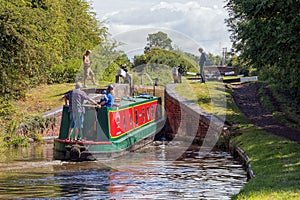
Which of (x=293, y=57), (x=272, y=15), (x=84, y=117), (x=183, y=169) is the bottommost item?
(x=183, y=169)

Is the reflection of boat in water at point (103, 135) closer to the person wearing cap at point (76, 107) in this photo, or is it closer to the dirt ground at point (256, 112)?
the person wearing cap at point (76, 107)

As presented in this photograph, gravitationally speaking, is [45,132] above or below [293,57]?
below

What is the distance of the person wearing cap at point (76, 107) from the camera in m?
17.1

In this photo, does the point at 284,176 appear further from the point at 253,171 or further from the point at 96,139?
the point at 96,139

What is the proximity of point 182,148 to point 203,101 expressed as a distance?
18.0 feet

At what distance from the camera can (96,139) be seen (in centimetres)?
1812

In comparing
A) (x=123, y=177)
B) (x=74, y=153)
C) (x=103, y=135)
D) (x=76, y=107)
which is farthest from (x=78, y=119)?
(x=123, y=177)

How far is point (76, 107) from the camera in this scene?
17.2 metres

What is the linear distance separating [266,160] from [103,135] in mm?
5590

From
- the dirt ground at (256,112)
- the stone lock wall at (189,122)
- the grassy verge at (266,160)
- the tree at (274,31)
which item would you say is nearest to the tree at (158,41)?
the dirt ground at (256,112)

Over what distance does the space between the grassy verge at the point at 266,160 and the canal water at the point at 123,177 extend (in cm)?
63

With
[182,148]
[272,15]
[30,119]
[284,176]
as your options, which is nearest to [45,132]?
[30,119]

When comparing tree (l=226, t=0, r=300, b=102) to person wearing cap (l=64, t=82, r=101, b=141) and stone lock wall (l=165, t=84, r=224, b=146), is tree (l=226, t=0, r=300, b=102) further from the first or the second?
person wearing cap (l=64, t=82, r=101, b=141)

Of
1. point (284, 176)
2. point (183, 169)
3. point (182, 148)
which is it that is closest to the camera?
point (284, 176)
